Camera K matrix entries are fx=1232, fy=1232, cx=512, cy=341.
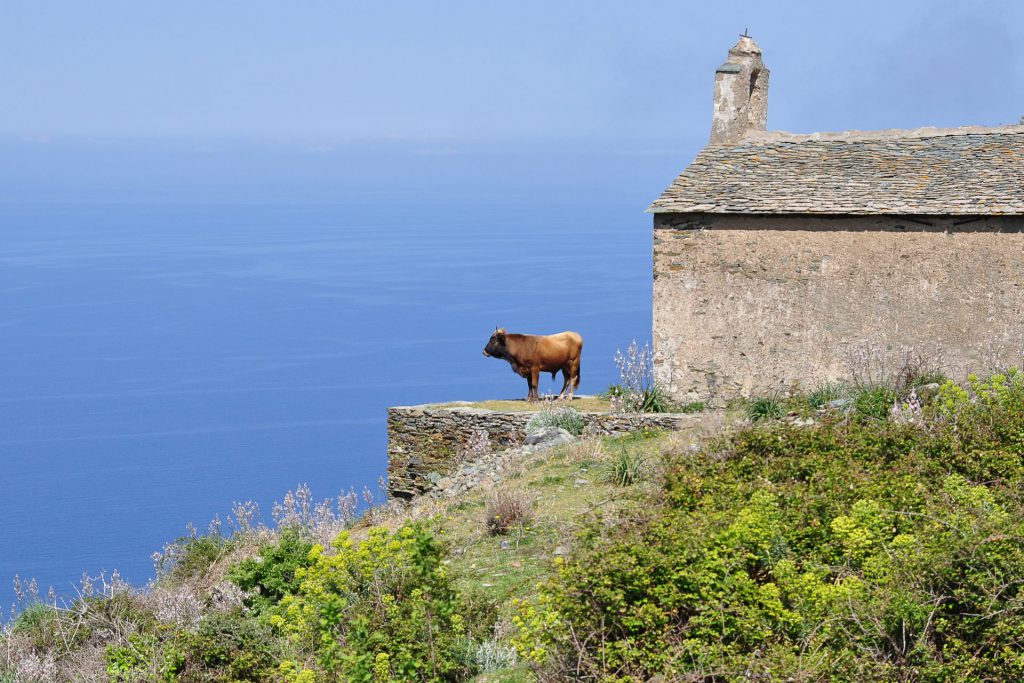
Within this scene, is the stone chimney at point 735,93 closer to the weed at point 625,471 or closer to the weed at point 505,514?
the weed at point 625,471

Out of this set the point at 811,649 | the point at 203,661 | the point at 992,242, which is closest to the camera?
the point at 811,649

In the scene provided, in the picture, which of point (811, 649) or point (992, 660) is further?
point (811, 649)

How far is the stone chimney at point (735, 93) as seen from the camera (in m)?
23.1

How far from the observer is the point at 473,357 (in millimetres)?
161000

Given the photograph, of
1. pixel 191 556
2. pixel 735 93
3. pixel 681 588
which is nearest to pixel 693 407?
pixel 735 93

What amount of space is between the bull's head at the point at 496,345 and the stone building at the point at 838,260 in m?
4.02

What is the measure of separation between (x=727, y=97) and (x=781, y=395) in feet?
20.9

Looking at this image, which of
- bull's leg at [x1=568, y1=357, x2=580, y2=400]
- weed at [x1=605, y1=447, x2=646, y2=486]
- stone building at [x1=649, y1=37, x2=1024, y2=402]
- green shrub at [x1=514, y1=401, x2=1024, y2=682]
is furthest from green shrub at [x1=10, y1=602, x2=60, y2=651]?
bull's leg at [x1=568, y1=357, x2=580, y2=400]

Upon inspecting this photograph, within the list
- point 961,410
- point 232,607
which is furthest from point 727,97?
point 232,607

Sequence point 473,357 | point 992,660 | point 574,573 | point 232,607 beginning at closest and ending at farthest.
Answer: point 992,660 → point 574,573 → point 232,607 → point 473,357

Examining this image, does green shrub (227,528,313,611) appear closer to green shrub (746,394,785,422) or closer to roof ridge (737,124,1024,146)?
green shrub (746,394,785,422)

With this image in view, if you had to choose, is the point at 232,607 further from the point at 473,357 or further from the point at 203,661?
the point at 473,357

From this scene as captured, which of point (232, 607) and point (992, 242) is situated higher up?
point (992, 242)

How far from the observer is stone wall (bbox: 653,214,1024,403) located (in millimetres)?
18688
